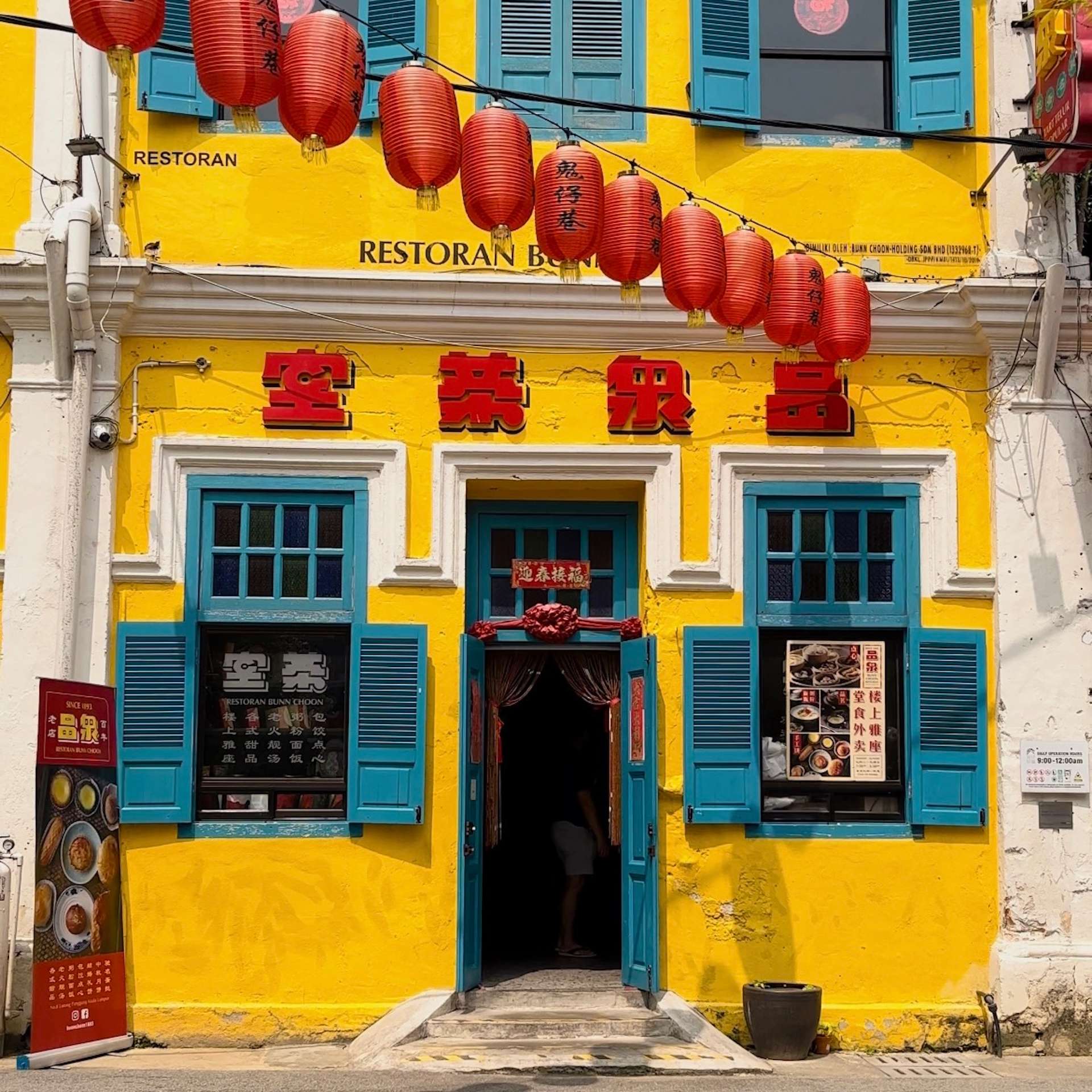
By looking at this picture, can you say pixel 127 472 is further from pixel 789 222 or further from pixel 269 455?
pixel 789 222

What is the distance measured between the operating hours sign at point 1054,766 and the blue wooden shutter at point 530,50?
5.23m

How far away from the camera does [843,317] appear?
9.70m

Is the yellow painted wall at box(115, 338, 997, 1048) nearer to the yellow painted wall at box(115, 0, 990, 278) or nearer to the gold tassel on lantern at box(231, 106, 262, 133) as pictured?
the yellow painted wall at box(115, 0, 990, 278)

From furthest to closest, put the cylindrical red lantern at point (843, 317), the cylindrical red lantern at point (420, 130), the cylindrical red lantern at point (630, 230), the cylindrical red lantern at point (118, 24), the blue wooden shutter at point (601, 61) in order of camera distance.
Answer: the blue wooden shutter at point (601, 61) → the cylindrical red lantern at point (843, 317) → the cylindrical red lantern at point (630, 230) → the cylindrical red lantern at point (420, 130) → the cylindrical red lantern at point (118, 24)

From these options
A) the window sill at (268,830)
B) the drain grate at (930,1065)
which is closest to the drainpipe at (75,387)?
the window sill at (268,830)

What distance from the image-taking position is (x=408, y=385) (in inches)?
410

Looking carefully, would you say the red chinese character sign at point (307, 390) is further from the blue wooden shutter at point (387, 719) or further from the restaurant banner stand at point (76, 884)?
the restaurant banner stand at point (76, 884)

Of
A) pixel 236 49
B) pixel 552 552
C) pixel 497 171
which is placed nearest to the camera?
pixel 236 49

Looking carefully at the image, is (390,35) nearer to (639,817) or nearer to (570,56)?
(570,56)

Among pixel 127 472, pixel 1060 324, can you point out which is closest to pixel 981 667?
pixel 1060 324

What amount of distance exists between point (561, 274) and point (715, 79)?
2482 mm

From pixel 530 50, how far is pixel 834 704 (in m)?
4.93

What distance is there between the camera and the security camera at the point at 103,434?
399 inches

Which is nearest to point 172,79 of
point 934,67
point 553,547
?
point 553,547
